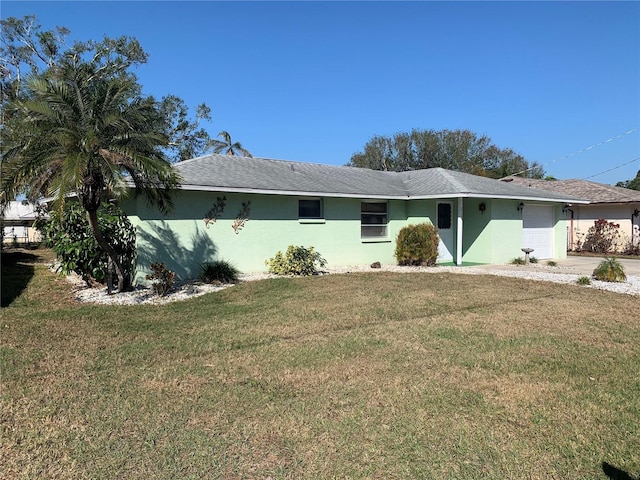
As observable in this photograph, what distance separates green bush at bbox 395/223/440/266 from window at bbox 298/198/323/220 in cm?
320

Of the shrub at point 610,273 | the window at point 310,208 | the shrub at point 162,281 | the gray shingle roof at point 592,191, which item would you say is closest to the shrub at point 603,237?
the gray shingle roof at point 592,191

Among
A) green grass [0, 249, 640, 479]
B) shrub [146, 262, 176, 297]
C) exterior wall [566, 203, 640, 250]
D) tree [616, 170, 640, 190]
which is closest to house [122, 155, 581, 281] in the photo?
shrub [146, 262, 176, 297]

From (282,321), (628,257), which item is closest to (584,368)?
(282,321)

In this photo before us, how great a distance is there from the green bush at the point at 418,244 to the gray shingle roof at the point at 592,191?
11824 millimetres

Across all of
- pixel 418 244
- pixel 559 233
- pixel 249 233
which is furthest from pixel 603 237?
pixel 249 233

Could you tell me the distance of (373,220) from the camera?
52.4ft

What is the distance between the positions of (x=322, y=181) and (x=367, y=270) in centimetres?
358

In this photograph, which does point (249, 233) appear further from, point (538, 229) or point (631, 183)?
point (631, 183)

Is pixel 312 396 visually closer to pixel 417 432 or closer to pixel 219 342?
pixel 417 432

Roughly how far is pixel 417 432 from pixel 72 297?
857cm

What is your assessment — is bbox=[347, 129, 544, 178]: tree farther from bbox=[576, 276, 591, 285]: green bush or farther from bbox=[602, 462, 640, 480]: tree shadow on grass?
bbox=[602, 462, 640, 480]: tree shadow on grass

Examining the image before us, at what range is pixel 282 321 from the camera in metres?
7.35

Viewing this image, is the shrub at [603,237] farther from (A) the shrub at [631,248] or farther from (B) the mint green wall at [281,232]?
(B) the mint green wall at [281,232]

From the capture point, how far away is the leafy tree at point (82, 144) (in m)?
7.59
